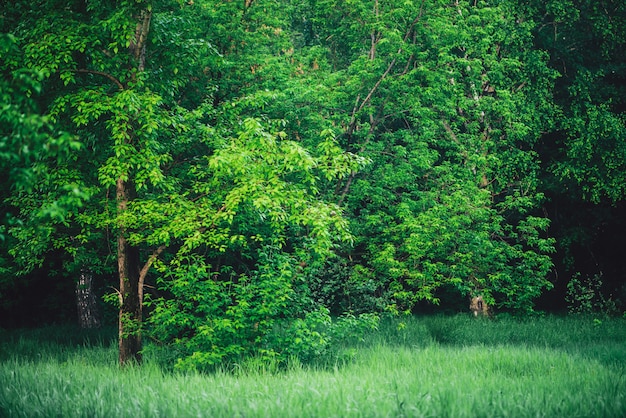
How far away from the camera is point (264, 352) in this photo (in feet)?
27.4

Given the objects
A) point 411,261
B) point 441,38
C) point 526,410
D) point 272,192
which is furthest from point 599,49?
point 526,410

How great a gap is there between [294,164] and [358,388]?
3798 millimetres

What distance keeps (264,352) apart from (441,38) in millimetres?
9958

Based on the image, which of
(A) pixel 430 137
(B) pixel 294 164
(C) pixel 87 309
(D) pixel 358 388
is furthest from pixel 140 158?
(C) pixel 87 309

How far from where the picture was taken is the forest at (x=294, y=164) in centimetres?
799

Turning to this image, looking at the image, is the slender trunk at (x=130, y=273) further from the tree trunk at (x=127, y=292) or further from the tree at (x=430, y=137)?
the tree at (x=430, y=137)

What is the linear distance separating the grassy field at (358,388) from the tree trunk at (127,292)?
1.14ft

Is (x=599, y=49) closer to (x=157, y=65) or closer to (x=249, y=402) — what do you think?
(x=157, y=65)

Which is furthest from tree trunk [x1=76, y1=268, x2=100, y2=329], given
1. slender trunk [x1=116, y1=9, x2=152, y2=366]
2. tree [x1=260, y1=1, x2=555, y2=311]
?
tree [x1=260, y1=1, x2=555, y2=311]

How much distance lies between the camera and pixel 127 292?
9.02 metres

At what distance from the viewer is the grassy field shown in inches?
209

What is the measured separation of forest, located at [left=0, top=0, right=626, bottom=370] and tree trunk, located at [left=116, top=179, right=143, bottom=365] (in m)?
0.04

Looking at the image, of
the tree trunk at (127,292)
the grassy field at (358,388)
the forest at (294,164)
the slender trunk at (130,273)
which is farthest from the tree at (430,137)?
the tree trunk at (127,292)

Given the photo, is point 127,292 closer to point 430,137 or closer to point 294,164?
point 294,164
